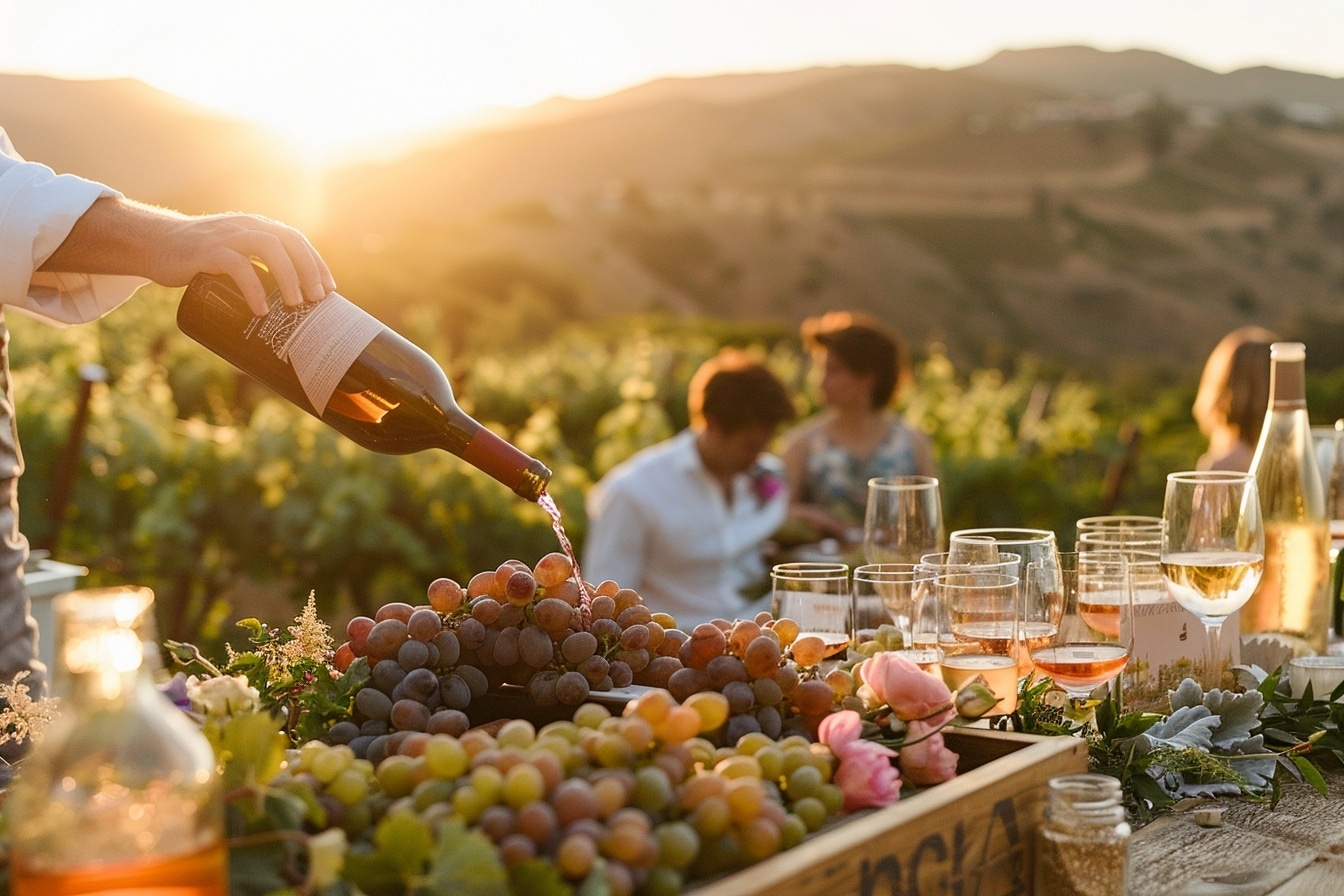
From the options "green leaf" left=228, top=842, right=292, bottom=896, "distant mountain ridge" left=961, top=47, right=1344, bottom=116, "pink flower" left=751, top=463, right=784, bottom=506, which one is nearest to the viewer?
"green leaf" left=228, top=842, right=292, bottom=896

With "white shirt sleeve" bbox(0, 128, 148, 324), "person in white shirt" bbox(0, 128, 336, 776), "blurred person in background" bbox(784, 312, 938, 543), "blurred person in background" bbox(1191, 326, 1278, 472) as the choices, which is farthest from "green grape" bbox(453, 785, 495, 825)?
"blurred person in background" bbox(784, 312, 938, 543)

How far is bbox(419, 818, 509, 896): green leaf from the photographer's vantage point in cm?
71

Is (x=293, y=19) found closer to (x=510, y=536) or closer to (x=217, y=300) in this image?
(x=510, y=536)

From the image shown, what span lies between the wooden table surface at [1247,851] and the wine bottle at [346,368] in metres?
0.67

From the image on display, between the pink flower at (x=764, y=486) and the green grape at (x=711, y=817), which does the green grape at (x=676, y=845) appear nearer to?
the green grape at (x=711, y=817)

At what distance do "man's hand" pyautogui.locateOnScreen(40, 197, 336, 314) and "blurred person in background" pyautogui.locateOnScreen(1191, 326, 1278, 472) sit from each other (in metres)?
3.46

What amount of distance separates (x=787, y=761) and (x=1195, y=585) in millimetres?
698

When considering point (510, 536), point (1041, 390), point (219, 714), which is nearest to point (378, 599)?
point (510, 536)

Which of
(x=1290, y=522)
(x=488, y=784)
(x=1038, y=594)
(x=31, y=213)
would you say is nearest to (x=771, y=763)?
(x=488, y=784)

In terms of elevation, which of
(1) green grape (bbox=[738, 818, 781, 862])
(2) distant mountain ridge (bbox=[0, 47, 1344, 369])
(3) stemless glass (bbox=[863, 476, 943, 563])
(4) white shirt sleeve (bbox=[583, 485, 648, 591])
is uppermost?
(2) distant mountain ridge (bbox=[0, 47, 1344, 369])

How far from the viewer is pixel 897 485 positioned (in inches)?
69.4

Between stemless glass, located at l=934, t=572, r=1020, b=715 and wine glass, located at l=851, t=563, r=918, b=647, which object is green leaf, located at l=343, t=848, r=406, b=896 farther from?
wine glass, located at l=851, t=563, r=918, b=647

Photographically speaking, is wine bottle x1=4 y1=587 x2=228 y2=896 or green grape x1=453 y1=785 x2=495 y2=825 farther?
green grape x1=453 y1=785 x2=495 y2=825

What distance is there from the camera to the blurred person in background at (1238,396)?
414 centimetres
